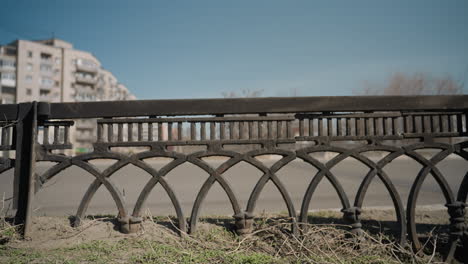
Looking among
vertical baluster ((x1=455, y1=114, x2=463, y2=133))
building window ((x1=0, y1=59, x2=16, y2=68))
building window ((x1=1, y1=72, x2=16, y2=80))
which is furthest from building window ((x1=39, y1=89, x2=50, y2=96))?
vertical baluster ((x1=455, y1=114, x2=463, y2=133))

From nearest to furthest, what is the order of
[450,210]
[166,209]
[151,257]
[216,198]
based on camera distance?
[151,257]
[450,210]
[166,209]
[216,198]

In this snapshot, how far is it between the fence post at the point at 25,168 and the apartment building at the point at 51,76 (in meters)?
50.9

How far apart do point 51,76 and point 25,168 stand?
63683 mm

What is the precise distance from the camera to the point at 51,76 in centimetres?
5244

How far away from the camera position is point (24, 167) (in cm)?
199

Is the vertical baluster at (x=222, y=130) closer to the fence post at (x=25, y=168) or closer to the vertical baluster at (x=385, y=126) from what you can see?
the vertical baluster at (x=385, y=126)

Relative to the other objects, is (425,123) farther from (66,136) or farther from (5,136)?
(5,136)

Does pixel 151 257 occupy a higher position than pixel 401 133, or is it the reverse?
pixel 401 133

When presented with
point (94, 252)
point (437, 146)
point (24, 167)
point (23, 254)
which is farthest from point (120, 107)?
point (437, 146)

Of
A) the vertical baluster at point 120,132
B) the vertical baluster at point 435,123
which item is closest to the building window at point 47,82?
the vertical baluster at point 120,132

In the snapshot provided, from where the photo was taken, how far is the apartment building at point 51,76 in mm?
48812

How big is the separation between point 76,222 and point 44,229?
256 millimetres

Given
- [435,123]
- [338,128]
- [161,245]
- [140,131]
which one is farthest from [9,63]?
[435,123]

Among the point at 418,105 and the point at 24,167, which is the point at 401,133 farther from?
the point at 24,167
